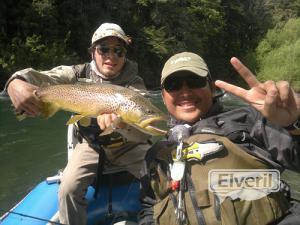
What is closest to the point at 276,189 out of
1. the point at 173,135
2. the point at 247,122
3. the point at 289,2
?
the point at 247,122

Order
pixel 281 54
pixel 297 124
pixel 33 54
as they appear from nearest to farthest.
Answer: pixel 297 124 < pixel 33 54 < pixel 281 54

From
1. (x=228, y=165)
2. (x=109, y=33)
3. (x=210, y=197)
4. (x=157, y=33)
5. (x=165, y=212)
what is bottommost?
(x=157, y=33)

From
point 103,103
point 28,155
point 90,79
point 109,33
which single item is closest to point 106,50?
point 109,33

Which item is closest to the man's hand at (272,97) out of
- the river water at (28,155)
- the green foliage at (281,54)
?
the river water at (28,155)

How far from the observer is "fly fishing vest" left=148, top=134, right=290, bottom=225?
1898 mm

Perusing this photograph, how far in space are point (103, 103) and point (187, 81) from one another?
540 millimetres

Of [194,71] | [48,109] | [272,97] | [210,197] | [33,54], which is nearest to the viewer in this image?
[272,97]

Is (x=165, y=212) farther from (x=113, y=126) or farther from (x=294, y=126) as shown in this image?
(x=294, y=126)

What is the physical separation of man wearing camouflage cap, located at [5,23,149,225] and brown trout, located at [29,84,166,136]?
109 mm

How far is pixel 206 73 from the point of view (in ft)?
7.54

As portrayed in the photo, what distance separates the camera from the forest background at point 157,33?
74.7 ft

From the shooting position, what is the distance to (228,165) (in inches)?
78.3

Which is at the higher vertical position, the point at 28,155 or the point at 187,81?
the point at 187,81

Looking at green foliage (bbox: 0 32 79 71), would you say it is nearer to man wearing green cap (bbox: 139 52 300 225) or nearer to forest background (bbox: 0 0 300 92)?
forest background (bbox: 0 0 300 92)
